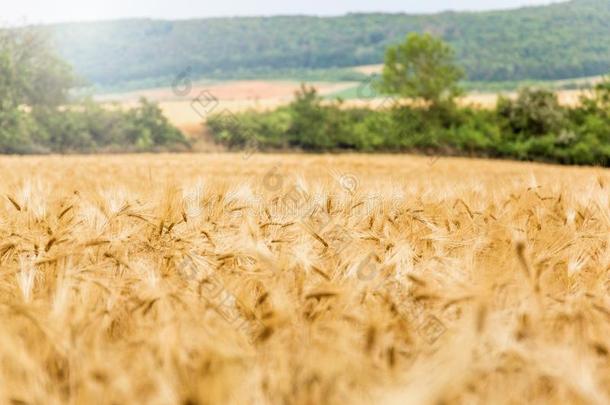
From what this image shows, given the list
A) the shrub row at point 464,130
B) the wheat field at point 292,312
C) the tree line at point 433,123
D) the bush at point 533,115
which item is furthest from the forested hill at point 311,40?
the wheat field at point 292,312

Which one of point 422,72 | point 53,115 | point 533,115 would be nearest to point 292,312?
point 533,115

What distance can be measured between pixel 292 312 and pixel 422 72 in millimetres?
41388

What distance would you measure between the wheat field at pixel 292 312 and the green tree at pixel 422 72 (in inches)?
1508

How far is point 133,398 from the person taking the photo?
113 centimetres

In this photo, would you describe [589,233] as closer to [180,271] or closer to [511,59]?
[180,271]

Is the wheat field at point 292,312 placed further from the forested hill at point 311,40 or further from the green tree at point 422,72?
the forested hill at point 311,40

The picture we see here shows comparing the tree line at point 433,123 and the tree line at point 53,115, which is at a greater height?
the tree line at point 53,115

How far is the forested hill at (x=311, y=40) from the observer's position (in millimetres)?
115375

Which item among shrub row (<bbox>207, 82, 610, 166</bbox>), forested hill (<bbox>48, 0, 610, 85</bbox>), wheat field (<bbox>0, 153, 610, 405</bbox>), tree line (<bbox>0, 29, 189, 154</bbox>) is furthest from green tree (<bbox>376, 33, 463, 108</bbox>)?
forested hill (<bbox>48, 0, 610, 85</bbox>)

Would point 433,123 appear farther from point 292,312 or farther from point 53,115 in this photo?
point 292,312

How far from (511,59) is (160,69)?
188 feet

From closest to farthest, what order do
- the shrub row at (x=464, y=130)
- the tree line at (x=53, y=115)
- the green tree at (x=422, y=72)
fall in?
the shrub row at (x=464, y=130)
the tree line at (x=53, y=115)
the green tree at (x=422, y=72)

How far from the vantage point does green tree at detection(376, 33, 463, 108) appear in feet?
133

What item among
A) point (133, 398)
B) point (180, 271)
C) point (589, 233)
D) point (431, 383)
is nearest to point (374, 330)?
point (431, 383)
